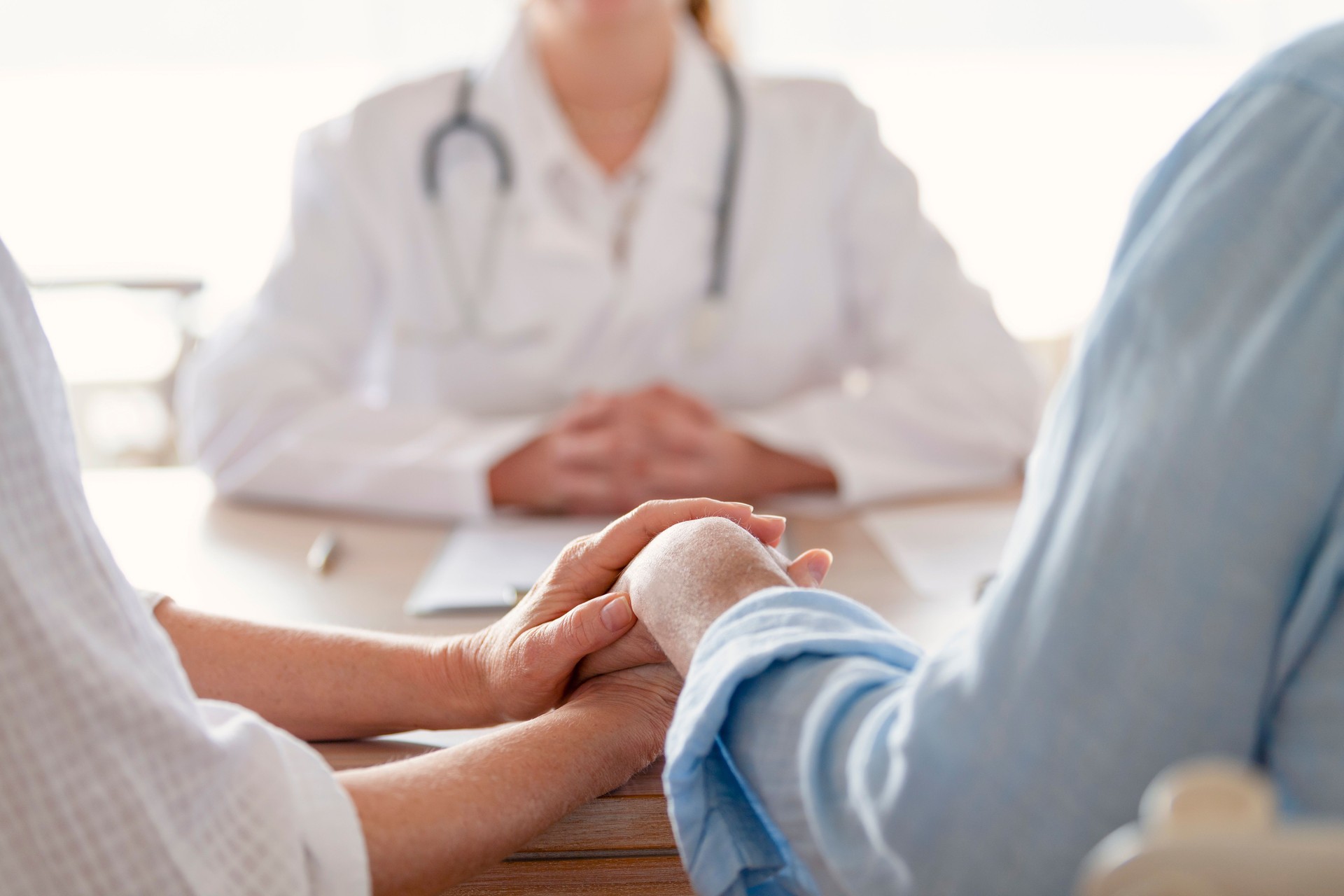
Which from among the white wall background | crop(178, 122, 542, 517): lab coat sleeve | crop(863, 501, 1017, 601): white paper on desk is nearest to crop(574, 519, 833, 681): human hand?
crop(863, 501, 1017, 601): white paper on desk

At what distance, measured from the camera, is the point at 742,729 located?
593 millimetres

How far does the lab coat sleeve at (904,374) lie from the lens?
4.68 ft

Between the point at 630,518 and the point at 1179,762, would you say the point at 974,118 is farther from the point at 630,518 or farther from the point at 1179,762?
the point at 1179,762

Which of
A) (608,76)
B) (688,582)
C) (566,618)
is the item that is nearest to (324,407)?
(608,76)

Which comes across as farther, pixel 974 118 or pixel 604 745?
pixel 974 118

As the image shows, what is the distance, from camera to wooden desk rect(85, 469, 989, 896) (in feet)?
2.40

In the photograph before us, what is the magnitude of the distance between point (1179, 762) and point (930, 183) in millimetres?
3028

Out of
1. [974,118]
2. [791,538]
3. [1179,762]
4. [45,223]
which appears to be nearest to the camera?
[1179,762]

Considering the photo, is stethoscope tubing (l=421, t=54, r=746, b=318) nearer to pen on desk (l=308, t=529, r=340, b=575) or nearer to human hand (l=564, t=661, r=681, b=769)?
pen on desk (l=308, t=529, r=340, b=575)

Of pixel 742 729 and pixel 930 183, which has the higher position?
pixel 742 729

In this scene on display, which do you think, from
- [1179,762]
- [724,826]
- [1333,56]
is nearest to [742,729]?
[724,826]

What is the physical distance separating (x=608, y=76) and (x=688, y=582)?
3.77ft

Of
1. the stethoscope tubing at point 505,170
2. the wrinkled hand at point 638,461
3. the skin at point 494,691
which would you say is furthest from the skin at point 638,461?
the skin at point 494,691

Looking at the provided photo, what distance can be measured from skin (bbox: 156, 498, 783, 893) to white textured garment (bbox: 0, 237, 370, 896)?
0.09 metres
